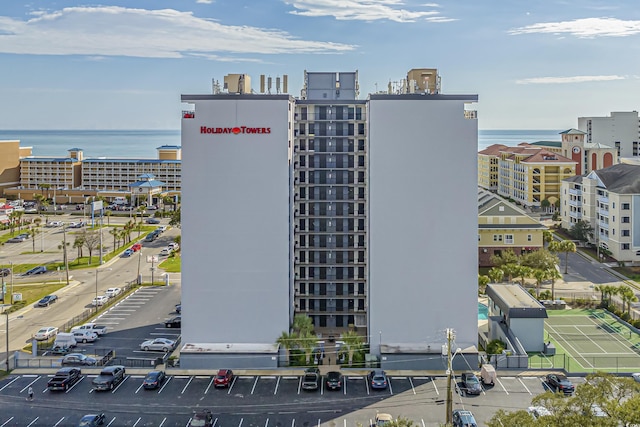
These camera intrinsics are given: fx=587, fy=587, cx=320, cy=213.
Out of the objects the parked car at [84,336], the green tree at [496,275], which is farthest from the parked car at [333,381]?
the green tree at [496,275]

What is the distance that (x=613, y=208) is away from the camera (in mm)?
67438

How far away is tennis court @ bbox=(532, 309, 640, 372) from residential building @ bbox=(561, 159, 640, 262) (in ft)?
66.1

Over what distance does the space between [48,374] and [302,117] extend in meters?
24.1

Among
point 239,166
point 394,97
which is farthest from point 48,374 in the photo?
point 394,97

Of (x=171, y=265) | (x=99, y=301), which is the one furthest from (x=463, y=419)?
(x=171, y=265)

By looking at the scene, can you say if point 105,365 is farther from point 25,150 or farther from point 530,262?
point 25,150

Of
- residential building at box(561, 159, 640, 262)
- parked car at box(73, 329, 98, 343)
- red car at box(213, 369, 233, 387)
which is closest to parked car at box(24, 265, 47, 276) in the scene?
parked car at box(73, 329, 98, 343)

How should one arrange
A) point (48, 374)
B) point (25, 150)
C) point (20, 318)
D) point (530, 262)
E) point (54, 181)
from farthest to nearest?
point (25, 150), point (54, 181), point (530, 262), point (20, 318), point (48, 374)

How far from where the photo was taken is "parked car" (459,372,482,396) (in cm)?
3325

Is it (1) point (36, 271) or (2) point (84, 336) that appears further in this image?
(1) point (36, 271)

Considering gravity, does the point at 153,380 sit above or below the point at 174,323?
below

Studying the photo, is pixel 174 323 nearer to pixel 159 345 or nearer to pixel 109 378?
pixel 159 345

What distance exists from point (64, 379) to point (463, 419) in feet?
74.7

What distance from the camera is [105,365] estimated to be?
1535 inches
